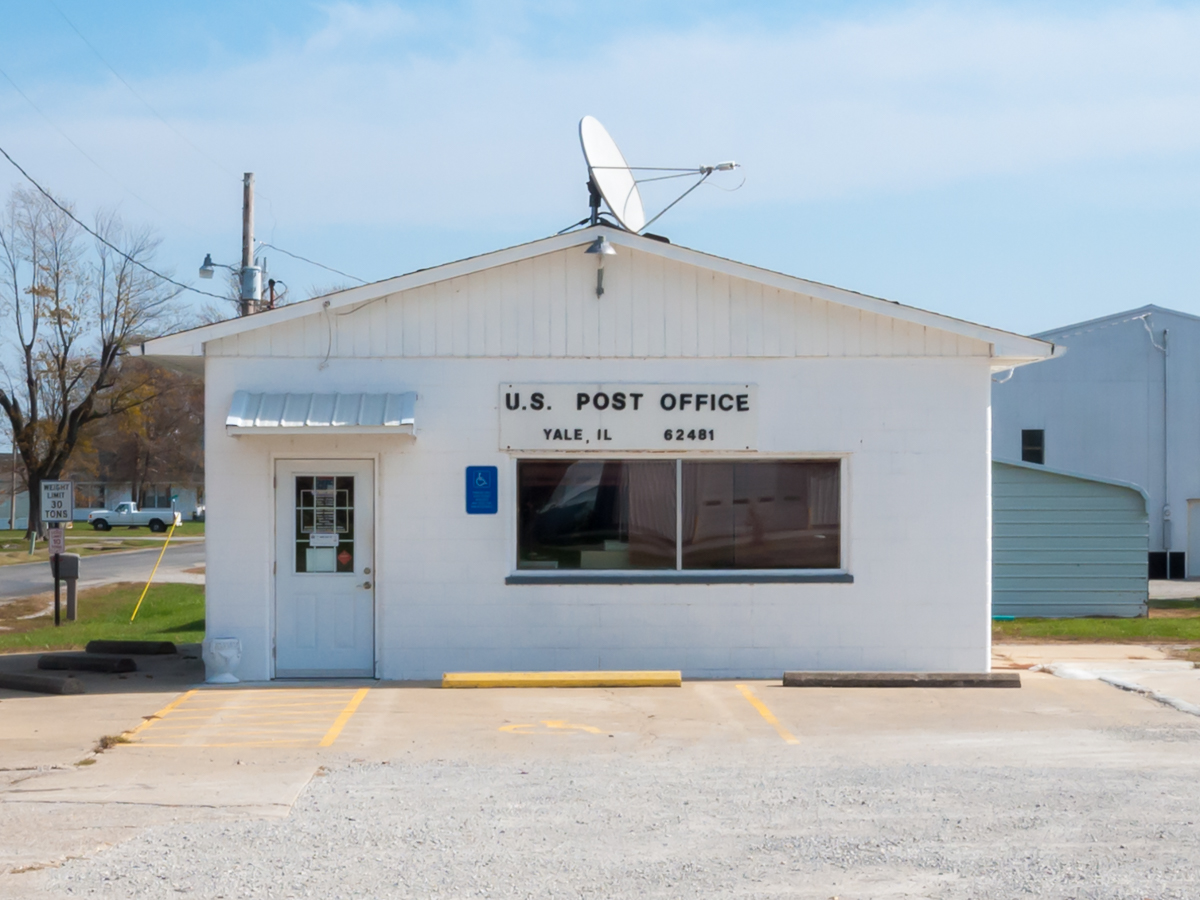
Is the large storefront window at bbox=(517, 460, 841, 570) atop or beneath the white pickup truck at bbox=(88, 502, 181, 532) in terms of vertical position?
atop

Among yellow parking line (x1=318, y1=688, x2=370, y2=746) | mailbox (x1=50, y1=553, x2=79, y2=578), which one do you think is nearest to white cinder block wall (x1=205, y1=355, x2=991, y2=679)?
yellow parking line (x1=318, y1=688, x2=370, y2=746)

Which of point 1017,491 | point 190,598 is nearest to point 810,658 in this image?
point 1017,491

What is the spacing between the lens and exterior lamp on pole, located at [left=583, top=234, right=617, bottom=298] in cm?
1155

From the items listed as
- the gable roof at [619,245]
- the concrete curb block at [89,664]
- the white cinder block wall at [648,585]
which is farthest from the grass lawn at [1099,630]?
the concrete curb block at [89,664]

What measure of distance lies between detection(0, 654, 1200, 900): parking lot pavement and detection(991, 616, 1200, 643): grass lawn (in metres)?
5.41

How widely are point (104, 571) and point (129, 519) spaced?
32.7 metres

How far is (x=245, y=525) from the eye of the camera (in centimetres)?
1178

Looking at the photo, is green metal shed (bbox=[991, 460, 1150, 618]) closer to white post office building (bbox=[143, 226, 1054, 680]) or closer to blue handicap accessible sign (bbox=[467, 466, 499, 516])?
white post office building (bbox=[143, 226, 1054, 680])

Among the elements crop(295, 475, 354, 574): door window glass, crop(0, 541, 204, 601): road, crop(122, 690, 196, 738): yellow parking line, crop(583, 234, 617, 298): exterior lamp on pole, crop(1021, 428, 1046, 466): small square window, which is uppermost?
crop(583, 234, 617, 298): exterior lamp on pole

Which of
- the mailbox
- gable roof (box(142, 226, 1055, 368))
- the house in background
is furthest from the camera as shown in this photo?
the house in background

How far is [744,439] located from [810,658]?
2.19 metres

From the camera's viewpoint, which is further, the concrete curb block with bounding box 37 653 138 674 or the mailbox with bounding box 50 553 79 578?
the mailbox with bounding box 50 553 79 578

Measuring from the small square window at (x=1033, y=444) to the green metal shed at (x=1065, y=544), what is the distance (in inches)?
527

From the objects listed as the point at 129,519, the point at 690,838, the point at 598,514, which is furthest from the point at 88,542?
the point at 690,838
